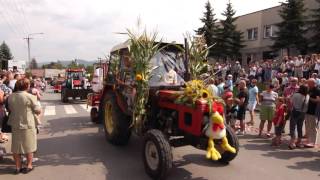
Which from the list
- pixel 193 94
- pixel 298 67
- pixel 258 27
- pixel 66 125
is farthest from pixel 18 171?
pixel 258 27

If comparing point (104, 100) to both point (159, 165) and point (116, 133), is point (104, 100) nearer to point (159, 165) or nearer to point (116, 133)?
point (116, 133)

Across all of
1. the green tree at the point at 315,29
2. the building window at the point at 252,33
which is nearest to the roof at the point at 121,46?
the green tree at the point at 315,29

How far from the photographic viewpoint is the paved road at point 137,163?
23.3 feet

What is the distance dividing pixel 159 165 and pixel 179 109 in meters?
1.07

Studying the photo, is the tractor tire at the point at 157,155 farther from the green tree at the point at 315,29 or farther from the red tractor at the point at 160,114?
the green tree at the point at 315,29

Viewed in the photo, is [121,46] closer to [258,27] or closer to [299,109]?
[299,109]

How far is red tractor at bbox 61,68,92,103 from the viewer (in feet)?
76.0

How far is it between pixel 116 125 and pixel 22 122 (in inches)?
92.8

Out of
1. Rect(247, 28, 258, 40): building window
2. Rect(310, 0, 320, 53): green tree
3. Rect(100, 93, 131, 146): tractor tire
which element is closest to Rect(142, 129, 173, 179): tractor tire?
Rect(100, 93, 131, 146): tractor tire

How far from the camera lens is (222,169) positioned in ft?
24.4

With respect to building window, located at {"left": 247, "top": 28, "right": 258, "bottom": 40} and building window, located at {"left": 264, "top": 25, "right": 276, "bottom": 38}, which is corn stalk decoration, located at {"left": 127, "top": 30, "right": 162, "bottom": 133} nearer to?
building window, located at {"left": 264, "top": 25, "right": 276, "bottom": 38}

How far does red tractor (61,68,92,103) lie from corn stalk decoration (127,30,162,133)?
1501 cm

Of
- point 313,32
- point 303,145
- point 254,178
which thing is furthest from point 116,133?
point 313,32

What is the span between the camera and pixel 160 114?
7.78 metres
